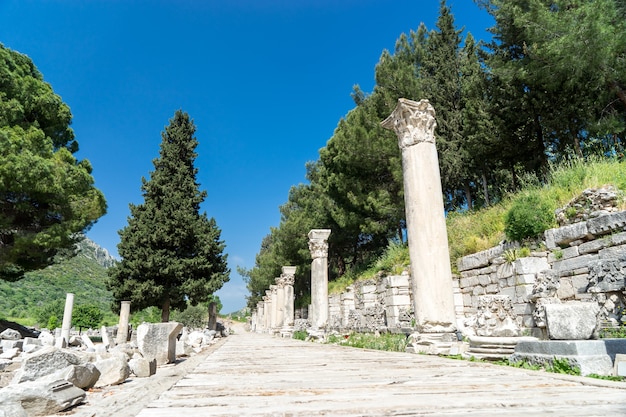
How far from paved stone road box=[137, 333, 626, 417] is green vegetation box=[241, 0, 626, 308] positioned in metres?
6.94

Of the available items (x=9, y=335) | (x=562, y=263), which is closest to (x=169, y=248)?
(x=9, y=335)

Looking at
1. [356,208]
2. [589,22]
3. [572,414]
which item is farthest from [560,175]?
[356,208]

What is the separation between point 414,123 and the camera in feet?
26.9

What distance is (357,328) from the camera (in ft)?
49.6

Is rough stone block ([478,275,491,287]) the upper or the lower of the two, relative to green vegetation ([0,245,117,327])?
lower

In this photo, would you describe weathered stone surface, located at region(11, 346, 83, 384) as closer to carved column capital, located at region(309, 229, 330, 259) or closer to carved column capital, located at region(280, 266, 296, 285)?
carved column capital, located at region(309, 229, 330, 259)

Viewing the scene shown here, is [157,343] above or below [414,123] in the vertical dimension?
below

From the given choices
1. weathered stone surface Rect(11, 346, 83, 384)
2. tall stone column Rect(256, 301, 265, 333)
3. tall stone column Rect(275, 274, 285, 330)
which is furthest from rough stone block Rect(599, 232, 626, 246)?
tall stone column Rect(256, 301, 265, 333)

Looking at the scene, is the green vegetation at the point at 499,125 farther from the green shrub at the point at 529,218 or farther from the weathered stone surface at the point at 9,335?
the weathered stone surface at the point at 9,335

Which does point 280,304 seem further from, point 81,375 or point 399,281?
point 81,375

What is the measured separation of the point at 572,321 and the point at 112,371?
16.5ft

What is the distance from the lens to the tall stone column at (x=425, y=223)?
278 inches

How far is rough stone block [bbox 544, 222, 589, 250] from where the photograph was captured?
795 centimetres

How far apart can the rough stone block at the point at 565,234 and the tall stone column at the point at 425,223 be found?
9.47 feet
